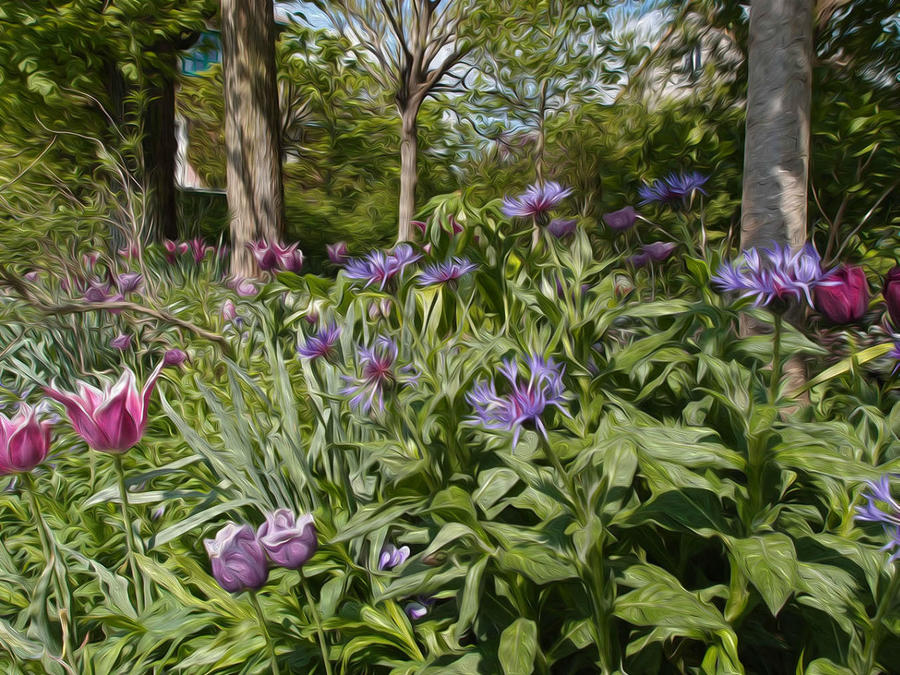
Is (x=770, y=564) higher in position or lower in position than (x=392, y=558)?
higher

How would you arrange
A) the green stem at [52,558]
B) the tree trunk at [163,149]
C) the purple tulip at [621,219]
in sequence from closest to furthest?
the green stem at [52,558], the purple tulip at [621,219], the tree trunk at [163,149]

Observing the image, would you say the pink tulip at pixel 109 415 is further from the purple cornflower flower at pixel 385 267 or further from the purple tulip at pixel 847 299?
the purple tulip at pixel 847 299

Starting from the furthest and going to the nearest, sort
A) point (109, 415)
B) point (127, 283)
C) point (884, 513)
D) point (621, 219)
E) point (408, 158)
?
point (408, 158)
point (127, 283)
point (621, 219)
point (109, 415)
point (884, 513)

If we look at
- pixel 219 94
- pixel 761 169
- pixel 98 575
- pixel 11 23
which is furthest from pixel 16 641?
pixel 219 94

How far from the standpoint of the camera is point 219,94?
1284cm

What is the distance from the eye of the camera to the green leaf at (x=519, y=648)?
3.97 feet

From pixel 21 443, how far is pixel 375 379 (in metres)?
0.75

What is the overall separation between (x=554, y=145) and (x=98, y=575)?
7297 mm

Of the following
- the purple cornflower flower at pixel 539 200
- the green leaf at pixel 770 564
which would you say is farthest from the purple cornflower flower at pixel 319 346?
the green leaf at pixel 770 564

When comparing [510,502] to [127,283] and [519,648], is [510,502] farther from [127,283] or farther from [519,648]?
[127,283]

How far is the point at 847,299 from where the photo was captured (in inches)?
65.3

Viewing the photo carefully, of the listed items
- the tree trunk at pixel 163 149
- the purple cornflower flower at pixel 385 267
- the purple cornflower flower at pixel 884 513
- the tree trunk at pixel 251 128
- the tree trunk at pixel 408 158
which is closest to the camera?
the purple cornflower flower at pixel 884 513

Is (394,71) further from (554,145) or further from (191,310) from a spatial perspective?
(191,310)

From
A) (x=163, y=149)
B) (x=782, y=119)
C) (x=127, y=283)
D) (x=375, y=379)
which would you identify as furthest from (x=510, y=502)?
(x=163, y=149)
